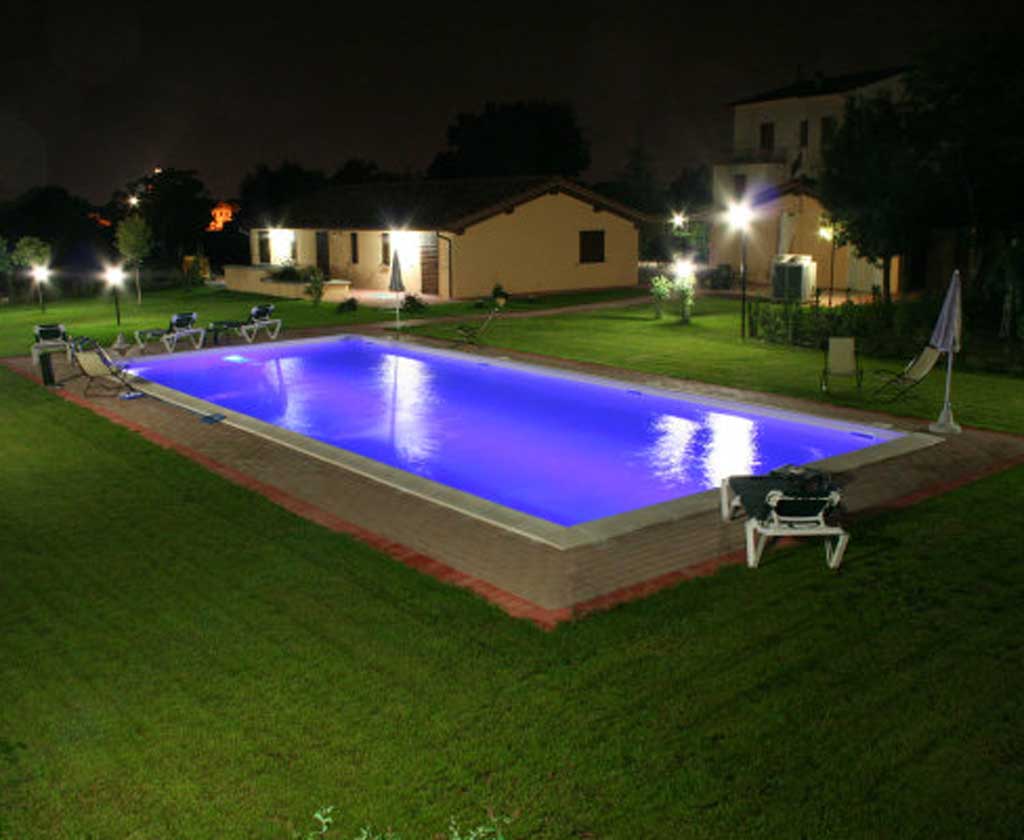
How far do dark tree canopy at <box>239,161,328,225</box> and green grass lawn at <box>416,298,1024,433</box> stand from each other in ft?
128

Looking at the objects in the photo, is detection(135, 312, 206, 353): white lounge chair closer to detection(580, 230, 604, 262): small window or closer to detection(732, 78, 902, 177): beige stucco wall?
detection(580, 230, 604, 262): small window

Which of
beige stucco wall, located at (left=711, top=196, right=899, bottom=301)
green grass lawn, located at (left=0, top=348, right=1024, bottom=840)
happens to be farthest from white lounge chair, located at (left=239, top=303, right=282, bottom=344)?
beige stucco wall, located at (left=711, top=196, right=899, bottom=301)

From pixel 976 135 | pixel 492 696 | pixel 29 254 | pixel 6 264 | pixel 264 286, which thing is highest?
pixel 976 135

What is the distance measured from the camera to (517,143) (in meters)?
72.1

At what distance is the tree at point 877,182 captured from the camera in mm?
24562

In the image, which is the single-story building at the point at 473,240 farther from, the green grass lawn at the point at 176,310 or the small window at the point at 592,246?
the green grass lawn at the point at 176,310

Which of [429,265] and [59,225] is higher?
[59,225]

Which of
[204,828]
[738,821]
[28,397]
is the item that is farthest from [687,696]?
[28,397]

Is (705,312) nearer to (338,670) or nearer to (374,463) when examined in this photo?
(374,463)

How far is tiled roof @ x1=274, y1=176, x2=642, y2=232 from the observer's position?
3078 centimetres

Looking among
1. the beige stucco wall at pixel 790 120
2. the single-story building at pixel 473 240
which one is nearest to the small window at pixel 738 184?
the beige stucco wall at pixel 790 120

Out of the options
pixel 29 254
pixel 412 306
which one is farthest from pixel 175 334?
pixel 29 254

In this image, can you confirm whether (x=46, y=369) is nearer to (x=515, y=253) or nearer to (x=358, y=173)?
(x=515, y=253)

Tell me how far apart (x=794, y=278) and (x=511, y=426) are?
56.4ft
